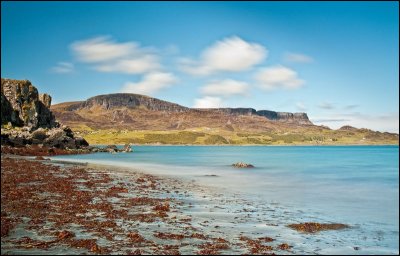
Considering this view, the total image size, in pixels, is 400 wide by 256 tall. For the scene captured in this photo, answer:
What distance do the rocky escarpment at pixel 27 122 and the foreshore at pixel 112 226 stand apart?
3281 inches

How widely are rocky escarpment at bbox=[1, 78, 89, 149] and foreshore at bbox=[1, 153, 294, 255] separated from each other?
83333 millimetres

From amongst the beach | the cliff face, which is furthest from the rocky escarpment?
the beach

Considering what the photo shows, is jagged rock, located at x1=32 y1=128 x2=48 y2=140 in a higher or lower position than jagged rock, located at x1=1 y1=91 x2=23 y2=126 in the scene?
lower

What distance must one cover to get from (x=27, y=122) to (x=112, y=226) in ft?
445

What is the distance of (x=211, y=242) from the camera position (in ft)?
63.3

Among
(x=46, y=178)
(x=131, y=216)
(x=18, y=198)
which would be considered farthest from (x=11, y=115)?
(x=131, y=216)

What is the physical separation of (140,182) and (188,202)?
52.7ft

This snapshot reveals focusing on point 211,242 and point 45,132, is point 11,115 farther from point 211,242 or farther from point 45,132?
point 211,242

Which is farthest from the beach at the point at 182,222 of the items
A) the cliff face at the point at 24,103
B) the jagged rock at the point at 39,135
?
the cliff face at the point at 24,103

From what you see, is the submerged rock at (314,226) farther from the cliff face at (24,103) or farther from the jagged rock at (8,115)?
the cliff face at (24,103)

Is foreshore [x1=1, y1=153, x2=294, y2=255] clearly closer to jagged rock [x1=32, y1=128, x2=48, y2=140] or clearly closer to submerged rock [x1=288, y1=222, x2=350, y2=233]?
submerged rock [x1=288, y1=222, x2=350, y2=233]

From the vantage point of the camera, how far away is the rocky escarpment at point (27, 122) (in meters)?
113

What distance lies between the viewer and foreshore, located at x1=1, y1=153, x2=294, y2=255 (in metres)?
17.8

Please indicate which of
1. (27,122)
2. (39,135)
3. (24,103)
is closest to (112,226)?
(39,135)
